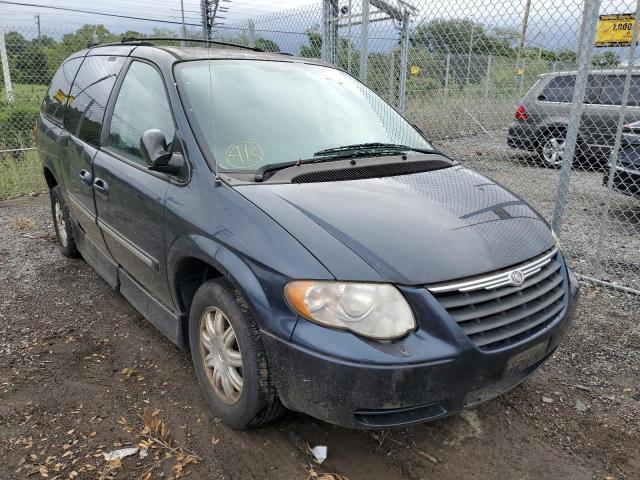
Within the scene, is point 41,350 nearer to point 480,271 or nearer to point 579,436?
point 480,271

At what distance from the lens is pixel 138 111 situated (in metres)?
3.20

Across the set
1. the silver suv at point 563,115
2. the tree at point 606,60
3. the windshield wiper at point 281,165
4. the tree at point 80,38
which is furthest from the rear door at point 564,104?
the tree at point 80,38

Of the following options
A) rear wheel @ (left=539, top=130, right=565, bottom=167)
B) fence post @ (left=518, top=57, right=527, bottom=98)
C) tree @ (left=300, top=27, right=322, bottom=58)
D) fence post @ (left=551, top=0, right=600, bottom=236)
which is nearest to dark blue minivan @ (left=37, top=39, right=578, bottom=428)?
fence post @ (left=551, top=0, right=600, bottom=236)

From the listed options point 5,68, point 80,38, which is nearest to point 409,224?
point 5,68

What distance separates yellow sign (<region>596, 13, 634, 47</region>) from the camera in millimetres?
4148

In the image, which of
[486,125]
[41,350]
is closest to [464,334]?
[41,350]

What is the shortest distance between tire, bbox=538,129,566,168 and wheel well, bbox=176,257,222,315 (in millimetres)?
7621

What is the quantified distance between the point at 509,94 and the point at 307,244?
8843 millimetres

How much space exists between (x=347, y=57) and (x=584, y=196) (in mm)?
4196


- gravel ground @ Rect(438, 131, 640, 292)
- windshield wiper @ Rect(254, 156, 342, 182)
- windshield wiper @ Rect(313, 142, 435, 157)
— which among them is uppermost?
windshield wiper @ Rect(313, 142, 435, 157)

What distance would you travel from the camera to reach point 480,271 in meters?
2.14

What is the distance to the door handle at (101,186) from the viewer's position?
3305mm

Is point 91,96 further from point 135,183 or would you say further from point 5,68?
point 5,68

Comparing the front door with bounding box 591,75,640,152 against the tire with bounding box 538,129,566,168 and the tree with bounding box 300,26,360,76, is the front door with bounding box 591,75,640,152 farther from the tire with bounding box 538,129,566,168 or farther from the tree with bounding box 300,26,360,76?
the tree with bounding box 300,26,360,76
